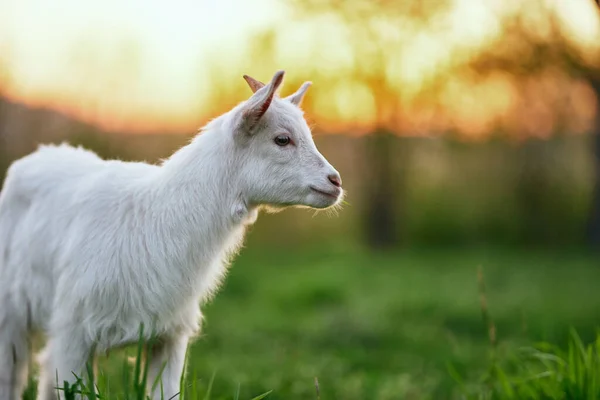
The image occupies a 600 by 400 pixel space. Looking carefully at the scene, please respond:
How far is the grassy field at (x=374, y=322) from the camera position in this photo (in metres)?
6.42

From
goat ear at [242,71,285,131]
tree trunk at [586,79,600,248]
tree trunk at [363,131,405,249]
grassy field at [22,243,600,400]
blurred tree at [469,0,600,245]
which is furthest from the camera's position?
tree trunk at [363,131,405,249]

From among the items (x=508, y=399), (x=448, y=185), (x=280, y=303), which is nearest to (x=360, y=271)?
(x=280, y=303)

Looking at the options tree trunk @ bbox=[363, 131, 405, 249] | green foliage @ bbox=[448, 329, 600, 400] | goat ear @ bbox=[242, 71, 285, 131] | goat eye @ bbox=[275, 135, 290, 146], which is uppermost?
goat ear @ bbox=[242, 71, 285, 131]

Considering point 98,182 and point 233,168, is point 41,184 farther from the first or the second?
point 233,168

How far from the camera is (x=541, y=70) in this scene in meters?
17.4

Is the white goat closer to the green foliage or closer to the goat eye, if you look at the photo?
the goat eye

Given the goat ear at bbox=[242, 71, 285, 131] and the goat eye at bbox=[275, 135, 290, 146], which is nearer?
the goat ear at bbox=[242, 71, 285, 131]

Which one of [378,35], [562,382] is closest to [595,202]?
[378,35]

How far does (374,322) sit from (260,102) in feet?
19.7

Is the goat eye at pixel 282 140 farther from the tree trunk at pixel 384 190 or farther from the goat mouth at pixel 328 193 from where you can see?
the tree trunk at pixel 384 190

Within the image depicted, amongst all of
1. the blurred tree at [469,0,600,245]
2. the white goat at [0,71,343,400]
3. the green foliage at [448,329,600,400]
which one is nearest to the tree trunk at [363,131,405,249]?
the blurred tree at [469,0,600,245]

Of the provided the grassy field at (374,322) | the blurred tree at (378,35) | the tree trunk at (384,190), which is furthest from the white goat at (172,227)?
the tree trunk at (384,190)

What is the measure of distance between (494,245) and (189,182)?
635 inches

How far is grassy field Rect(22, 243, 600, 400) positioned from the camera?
6418 millimetres
